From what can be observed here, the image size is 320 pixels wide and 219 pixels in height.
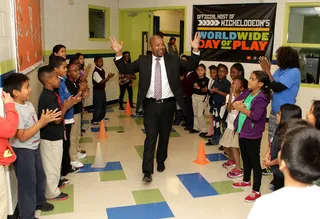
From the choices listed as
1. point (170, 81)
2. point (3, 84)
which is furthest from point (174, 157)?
point (3, 84)

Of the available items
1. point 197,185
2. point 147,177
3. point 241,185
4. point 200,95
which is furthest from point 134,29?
point 241,185

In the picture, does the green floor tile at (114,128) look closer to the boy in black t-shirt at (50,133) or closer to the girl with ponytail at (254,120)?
the boy in black t-shirt at (50,133)

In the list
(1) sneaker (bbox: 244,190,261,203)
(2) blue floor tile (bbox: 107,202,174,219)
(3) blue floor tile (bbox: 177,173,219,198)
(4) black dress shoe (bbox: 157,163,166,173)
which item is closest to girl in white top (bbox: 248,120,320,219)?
(2) blue floor tile (bbox: 107,202,174,219)

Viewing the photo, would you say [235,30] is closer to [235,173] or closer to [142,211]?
[235,173]

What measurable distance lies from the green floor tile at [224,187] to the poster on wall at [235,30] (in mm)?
3482

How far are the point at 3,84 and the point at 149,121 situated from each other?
63.0 inches

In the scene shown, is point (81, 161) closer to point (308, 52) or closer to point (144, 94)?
point (144, 94)

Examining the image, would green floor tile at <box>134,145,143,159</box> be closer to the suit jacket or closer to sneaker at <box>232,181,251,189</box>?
the suit jacket

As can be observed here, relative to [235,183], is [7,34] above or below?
above

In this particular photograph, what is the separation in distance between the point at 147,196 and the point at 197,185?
61 centimetres

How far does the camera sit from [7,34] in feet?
8.16

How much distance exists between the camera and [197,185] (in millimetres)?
3396

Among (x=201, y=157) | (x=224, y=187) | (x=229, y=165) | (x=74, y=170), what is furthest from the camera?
(x=201, y=157)

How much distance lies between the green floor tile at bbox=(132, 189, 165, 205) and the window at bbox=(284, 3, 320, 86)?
4016 millimetres
